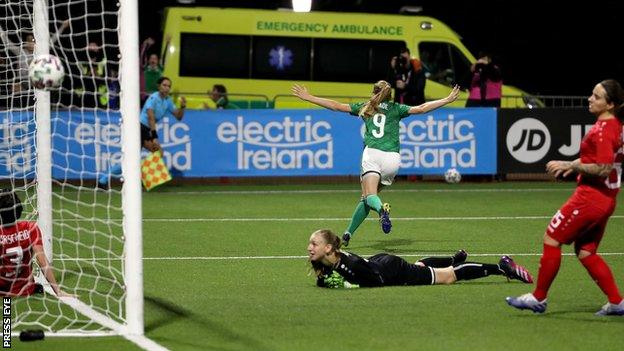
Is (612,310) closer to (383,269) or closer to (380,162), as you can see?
(383,269)

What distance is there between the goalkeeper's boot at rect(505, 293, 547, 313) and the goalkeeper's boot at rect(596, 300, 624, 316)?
19.4 inches

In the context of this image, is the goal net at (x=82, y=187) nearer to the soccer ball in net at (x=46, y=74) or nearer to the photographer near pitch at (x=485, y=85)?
the soccer ball in net at (x=46, y=74)

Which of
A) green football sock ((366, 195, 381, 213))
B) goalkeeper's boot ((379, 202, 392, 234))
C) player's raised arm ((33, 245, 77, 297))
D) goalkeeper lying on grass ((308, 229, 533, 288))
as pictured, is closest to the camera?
player's raised arm ((33, 245, 77, 297))

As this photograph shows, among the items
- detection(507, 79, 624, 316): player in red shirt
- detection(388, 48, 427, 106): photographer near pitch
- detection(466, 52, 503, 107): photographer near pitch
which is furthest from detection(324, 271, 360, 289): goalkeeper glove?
detection(466, 52, 503, 107): photographer near pitch

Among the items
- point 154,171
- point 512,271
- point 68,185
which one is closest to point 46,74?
point 68,185

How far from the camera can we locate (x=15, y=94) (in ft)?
46.6

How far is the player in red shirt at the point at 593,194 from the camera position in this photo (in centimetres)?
1026

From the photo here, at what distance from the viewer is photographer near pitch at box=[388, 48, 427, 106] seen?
25.5 meters

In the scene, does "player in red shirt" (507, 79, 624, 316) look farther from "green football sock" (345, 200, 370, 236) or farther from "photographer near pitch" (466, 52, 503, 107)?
"photographer near pitch" (466, 52, 503, 107)

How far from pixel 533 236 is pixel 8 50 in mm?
6743

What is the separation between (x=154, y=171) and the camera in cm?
2272

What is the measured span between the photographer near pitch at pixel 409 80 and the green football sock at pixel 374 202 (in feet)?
34.8

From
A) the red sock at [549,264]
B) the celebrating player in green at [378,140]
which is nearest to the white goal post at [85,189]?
the celebrating player in green at [378,140]

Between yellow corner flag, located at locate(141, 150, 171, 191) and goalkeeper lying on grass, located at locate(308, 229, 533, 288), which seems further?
yellow corner flag, located at locate(141, 150, 171, 191)
